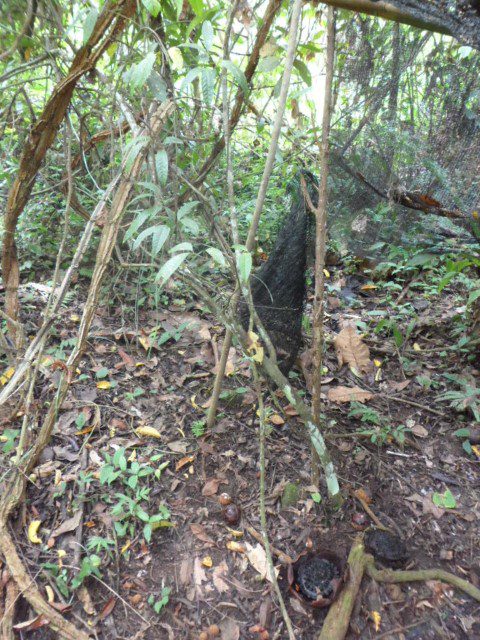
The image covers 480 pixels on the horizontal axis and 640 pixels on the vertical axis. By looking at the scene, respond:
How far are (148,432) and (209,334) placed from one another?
3.27 ft

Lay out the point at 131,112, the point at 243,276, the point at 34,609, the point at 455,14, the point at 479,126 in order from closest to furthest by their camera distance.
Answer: the point at 455,14, the point at 243,276, the point at 34,609, the point at 131,112, the point at 479,126

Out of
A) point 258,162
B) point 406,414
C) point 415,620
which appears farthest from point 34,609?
point 258,162

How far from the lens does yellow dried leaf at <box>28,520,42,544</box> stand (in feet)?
7.20

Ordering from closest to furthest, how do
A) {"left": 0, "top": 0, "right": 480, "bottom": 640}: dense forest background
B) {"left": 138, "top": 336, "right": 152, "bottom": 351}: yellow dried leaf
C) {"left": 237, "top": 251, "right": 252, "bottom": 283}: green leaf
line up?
{"left": 237, "top": 251, "right": 252, "bottom": 283}: green leaf → {"left": 0, "top": 0, "right": 480, "bottom": 640}: dense forest background → {"left": 138, "top": 336, "right": 152, "bottom": 351}: yellow dried leaf

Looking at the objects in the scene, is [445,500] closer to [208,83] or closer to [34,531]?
[34,531]

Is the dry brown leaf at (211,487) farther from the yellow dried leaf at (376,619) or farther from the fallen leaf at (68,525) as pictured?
the yellow dried leaf at (376,619)

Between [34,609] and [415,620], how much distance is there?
1737mm

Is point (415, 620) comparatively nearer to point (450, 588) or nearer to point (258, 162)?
point (450, 588)

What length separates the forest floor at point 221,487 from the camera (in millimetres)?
2078

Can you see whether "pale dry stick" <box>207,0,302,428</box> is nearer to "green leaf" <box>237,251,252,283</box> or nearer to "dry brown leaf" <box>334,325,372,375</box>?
"green leaf" <box>237,251,252,283</box>

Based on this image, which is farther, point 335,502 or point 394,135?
point 394,135

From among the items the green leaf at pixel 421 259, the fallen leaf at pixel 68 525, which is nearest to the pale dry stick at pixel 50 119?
the fallen leaf at pixel 68 525

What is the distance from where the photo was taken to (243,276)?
167 centimetres

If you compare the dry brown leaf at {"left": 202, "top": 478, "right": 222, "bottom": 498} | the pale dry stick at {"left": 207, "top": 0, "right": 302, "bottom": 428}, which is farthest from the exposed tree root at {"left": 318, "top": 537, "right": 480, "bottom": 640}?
the pale dry stick at {"left": 207, "top": 0, "right": 302, "bottom": 428}
